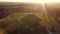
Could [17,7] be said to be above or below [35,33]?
above

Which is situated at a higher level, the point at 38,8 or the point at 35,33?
the point at 38,8

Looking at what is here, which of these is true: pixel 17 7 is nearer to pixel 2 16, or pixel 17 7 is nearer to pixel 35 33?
pixel 2 16

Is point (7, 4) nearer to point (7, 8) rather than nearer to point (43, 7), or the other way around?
point (7, 8)

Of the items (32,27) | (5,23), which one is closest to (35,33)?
(32,27)

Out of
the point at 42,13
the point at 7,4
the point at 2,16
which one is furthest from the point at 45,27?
the point at 7,4

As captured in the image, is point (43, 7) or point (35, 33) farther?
point (43, 7)

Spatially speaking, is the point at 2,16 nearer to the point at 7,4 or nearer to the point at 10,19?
the point at 10,19

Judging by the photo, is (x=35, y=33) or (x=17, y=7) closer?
(x=35, y=33)

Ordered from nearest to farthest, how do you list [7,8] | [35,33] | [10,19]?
[35,33] < [10,19] < [7,8]

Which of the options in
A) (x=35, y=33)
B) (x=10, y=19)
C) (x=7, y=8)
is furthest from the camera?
(x=7, y=8)
